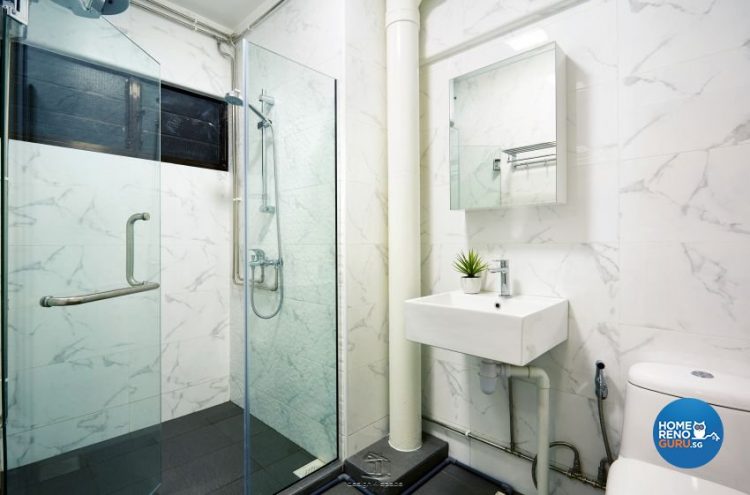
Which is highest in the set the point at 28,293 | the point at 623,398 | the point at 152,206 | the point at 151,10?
the point at 151,10

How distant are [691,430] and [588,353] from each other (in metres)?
0.40

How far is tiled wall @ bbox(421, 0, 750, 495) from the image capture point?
3.70 feet

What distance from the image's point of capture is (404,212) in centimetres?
173

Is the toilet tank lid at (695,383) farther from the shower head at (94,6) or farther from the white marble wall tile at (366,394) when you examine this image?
the shower head at (94,6)

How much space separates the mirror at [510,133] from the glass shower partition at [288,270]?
0.61 meters

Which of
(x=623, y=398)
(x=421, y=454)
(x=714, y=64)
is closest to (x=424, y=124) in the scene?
(x=714, y=64)

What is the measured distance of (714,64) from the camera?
1144 mm

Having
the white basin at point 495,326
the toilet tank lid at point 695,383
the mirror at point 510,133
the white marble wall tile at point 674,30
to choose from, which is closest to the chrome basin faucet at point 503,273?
the white basin at point 495,326

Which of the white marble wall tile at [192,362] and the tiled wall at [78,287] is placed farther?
the white marble wall tile at [192,362]

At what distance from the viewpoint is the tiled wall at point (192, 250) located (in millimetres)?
2170

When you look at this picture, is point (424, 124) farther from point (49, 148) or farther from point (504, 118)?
point (49, 148)

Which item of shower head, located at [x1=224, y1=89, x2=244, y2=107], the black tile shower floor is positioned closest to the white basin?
the black tile shower floor

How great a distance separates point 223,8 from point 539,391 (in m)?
2.73

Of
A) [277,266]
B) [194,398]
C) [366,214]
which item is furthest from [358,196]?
[194,398]
